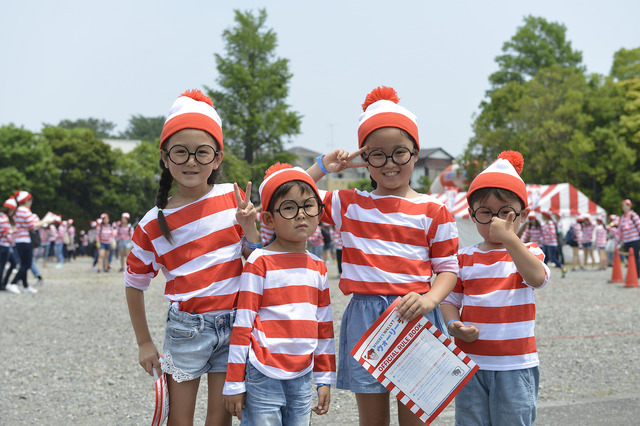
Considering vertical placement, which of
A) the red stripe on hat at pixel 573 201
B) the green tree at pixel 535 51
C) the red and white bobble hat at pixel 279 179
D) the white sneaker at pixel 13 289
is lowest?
the white sneaker at pixel 13 289

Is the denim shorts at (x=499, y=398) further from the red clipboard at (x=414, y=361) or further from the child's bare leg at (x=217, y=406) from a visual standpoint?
the child's bare leg at (x=217, y=406)

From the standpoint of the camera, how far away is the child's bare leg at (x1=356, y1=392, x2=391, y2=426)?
289 centimetres

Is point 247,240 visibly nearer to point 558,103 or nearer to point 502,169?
point 502,169

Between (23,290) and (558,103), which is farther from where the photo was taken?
(558,103)

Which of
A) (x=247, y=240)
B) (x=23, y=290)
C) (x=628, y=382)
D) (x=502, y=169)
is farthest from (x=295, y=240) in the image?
(x=23, y=290)

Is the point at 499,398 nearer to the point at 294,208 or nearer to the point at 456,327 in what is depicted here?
the point at 456,327

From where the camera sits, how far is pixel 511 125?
38531mm

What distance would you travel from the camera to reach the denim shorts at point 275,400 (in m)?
2.67

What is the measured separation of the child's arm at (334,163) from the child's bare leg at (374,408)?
1048 mm

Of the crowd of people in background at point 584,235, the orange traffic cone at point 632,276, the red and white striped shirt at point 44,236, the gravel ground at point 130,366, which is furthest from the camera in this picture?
the red and white striped shirt at point 44,236

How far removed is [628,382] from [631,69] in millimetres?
38360

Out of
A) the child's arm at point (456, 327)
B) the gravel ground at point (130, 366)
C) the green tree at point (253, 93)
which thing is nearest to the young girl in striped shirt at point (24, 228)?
the gravel ground at point (130, 366)

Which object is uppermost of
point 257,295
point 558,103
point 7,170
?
point 558,103

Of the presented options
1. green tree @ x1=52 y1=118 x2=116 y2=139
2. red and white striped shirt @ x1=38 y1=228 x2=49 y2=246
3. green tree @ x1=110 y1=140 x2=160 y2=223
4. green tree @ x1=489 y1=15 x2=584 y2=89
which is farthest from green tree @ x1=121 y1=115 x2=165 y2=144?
red and white striped shirt @ x1=38 y1=228 x2=49 y2=246
